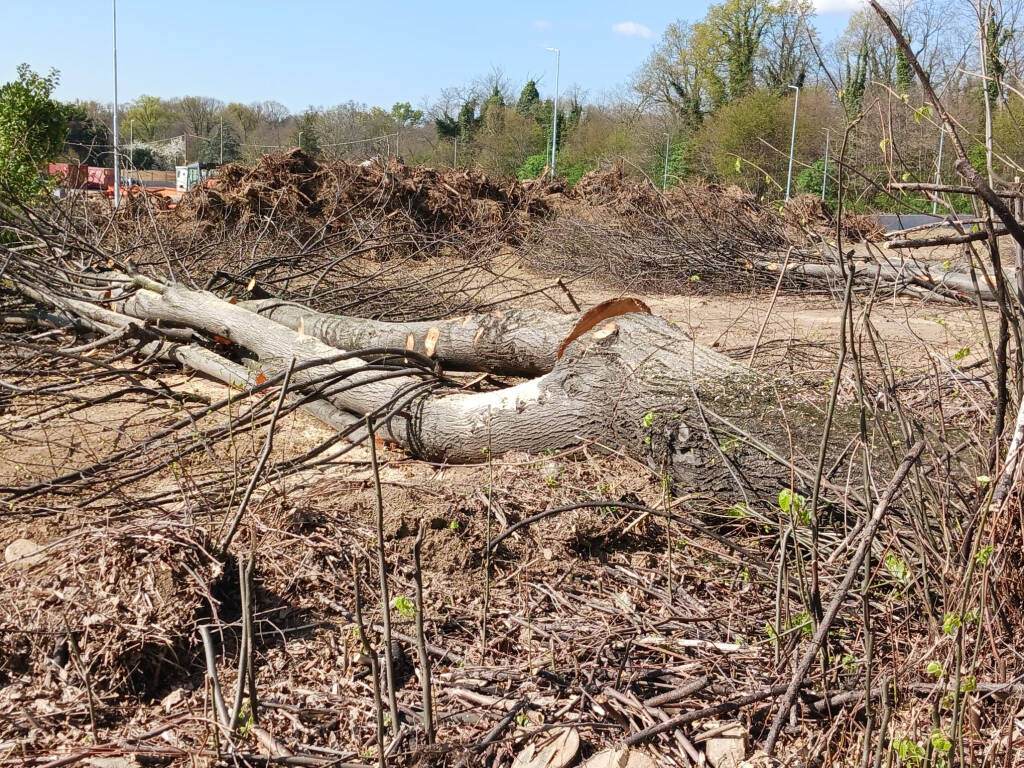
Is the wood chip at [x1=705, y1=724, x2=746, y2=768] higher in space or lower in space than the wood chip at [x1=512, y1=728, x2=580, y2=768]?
Result: higher

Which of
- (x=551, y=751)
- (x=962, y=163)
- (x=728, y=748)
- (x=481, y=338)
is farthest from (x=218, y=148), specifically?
(x=962, y=163)

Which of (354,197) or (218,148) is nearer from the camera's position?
(354,197)

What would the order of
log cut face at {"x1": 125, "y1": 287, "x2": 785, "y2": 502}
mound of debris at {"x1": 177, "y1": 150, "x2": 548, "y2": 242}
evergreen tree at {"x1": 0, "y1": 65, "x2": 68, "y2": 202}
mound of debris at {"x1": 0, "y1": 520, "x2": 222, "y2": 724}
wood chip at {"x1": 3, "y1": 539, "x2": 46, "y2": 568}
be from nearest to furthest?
mound of debris at {"x1": 0, "y1": 520, "x2": 222, "y2": 724}, wood chip at {"x1": 3, "y1": 539, "x2": 46, "y2": 568}, log cut face at {"x1": 125, "y1": 287, "x2": 785, "y2": 502}, evergreen tree at {"x1": 0, "y1": 65, "x2": 68, "y2": 202}, mound of debris at {"x1": 177, "y1": 150, "x2": 548, "y2": 242}

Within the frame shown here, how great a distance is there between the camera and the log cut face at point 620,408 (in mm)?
3430

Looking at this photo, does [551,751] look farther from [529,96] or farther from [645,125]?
[529,96]

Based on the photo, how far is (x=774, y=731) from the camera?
210 cm

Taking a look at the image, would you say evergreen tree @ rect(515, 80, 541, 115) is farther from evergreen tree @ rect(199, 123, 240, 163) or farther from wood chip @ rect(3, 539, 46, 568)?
wood chip @ rect(3, 539, 46, 568)

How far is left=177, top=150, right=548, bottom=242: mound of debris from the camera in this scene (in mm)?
12656

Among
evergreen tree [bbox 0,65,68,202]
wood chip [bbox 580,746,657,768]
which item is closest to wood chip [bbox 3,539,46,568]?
wood chip [bbox 580,746,657,768]

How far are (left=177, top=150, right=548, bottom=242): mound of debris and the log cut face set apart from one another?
7.56 metres

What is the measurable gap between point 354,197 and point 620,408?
1059 centimetres

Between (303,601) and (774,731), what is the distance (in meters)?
1.51

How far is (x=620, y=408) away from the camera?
3799 mm

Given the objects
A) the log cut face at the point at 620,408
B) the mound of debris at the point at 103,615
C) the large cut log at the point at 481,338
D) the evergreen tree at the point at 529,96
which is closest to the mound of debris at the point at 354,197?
the large cut log at the point at 481,338
